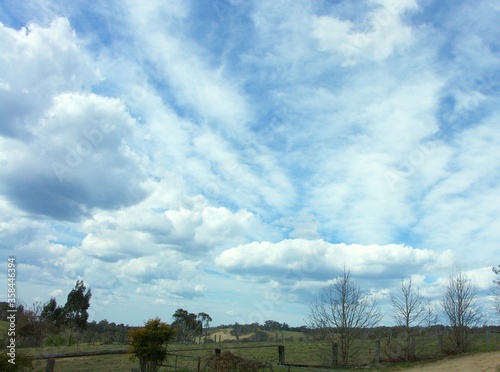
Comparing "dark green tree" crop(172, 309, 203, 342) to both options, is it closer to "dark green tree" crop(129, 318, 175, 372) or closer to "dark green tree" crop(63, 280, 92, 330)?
"dark green tree" crop(63, 280, 92, 330)

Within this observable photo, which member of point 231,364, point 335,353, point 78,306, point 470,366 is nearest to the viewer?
point 231,364

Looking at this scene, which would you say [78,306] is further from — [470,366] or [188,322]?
[470,366]

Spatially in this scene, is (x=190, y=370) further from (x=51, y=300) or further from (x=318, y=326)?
(x=51, y=300)

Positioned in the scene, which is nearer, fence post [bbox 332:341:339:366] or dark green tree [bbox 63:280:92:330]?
fence post [bbox 332:341:339:366]

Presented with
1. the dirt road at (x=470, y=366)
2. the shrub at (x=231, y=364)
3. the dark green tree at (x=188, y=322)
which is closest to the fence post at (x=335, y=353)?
the dirt road at (x=470, y=366)

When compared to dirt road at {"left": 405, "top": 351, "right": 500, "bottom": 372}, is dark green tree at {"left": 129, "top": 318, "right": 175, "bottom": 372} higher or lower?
higher

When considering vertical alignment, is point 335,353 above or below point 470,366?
above

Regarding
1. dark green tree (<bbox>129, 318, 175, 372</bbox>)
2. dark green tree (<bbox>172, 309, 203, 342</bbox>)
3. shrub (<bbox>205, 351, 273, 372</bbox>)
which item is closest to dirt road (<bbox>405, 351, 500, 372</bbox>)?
shrub (<bbox>205, 351, 273, 372</bbox>)

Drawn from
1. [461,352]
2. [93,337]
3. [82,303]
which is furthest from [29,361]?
[82,303]

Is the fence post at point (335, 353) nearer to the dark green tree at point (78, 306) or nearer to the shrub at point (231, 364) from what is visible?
the shrub at point (231, 364)

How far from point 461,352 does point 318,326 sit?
12.6 m

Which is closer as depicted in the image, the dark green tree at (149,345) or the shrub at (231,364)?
the shrub at (231,364)

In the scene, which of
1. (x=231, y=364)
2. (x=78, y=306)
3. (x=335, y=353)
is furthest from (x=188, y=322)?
(x=231, y=364)

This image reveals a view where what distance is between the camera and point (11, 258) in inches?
365
